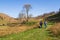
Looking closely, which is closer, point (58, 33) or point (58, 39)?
point (58, 39)

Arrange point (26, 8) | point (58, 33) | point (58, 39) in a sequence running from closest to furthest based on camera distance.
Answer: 1. point (58, 39)
2. point (58, 33)
3. point (26, 8)

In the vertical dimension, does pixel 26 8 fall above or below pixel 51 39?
above

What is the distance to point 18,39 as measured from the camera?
2166cm

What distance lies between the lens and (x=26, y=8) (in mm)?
106312

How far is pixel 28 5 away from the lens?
108 metres

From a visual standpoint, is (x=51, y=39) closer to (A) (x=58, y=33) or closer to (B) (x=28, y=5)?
(A) (x=58, y=33)

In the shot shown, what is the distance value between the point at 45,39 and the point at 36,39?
1120 mm

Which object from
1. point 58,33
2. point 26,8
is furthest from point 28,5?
point 58,33

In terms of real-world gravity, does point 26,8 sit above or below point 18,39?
above

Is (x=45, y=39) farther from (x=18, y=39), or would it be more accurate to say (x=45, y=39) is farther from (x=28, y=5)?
(x=28, y=5)

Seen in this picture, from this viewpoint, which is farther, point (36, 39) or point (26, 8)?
point (26, 8)

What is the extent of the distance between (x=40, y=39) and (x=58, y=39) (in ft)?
7.14

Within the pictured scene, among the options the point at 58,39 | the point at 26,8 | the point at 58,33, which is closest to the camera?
the point at 58,39

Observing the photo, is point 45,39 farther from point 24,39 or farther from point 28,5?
point 28,5
